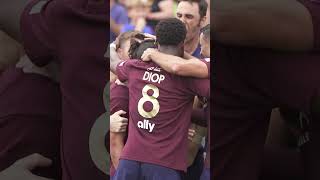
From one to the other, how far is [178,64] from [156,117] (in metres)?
0.07

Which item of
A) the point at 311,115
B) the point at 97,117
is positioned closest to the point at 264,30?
the point at 311,115

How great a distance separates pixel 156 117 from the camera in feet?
2.47

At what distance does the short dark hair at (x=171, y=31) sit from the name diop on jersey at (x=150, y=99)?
1.8 inches

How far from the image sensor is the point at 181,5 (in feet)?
2.33

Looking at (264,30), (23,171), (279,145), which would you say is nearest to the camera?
(264,30)

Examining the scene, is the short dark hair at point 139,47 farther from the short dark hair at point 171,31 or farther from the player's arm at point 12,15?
the player's arm at point 12,15

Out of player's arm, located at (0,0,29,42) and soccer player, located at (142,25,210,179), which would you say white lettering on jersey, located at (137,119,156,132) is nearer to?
soccer player, located at (142,25,210,179)

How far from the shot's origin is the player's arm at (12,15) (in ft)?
3.51

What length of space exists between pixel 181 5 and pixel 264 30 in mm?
220

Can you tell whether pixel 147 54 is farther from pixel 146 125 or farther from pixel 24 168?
pixel 24 168

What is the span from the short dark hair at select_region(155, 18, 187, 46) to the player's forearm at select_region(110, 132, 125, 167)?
0.44ft

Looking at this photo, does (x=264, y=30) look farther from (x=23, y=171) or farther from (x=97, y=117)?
(x=23, y=171)

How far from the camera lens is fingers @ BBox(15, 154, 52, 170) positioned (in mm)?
1061

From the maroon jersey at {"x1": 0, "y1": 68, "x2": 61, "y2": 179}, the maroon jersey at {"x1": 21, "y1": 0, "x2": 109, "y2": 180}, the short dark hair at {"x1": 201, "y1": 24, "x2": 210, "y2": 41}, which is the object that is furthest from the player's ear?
the maroon jersey at {"x1": 0, "y1": 68, "x2": 61, "y2": 179}
